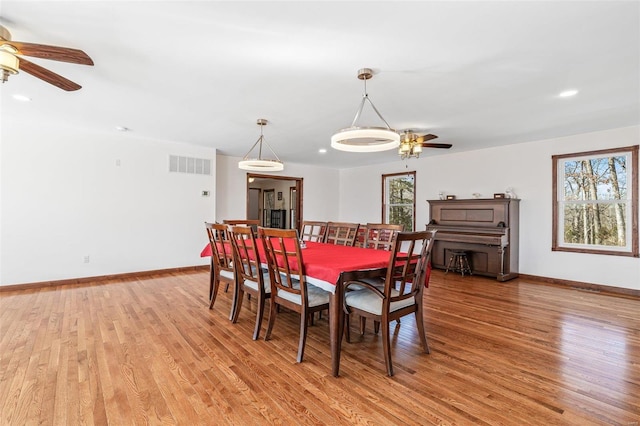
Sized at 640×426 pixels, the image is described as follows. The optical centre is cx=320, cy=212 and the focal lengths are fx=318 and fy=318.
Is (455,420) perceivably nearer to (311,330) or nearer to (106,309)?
(311,330)

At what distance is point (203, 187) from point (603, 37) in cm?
570

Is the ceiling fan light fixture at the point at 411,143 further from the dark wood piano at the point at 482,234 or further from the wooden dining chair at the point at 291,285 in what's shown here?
the wooden dining chair at the point at 291,285

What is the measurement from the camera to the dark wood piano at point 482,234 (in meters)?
5.26

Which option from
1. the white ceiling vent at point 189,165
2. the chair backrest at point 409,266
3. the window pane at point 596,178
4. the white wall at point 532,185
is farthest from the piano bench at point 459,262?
the white ceiling vent at point 189,165

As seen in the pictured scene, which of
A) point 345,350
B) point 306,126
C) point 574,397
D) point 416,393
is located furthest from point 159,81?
point 574,397

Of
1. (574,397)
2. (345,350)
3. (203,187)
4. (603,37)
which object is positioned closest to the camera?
(574,397)

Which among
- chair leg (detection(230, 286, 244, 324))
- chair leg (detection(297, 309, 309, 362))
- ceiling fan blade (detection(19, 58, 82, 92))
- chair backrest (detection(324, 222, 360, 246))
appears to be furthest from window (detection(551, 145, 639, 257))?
ceiling fan blade (detection(19, 58, 82, 92))

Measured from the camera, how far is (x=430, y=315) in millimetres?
3459

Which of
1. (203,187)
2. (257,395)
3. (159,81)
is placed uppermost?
(159,81)

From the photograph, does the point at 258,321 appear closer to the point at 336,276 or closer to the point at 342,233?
the point at 336,276

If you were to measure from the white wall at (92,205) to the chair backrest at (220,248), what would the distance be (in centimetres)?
248

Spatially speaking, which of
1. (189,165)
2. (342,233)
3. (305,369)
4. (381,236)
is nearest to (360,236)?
(342,233)

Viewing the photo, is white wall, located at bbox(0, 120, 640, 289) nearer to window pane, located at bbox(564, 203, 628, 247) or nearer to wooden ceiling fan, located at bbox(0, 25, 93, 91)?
window pane, located at bbox(564, 203, 628, 247)

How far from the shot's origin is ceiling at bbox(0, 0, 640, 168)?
1930 millimetres
